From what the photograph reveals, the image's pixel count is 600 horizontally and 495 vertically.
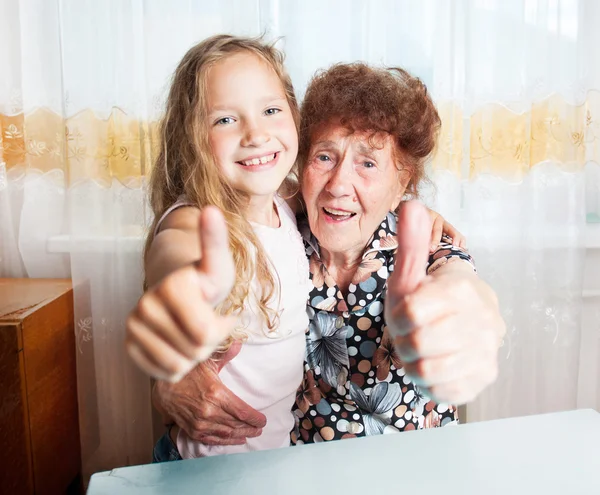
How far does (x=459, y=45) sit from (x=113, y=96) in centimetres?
90

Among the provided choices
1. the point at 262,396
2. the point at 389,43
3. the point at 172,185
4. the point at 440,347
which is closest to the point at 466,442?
the point at 440,347

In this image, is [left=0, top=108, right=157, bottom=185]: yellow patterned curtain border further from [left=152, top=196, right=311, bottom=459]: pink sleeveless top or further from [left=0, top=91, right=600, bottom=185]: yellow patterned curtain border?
[left=152, top=196, right=311, bottom=459]: pink sleeveless top

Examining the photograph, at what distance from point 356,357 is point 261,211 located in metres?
0.34

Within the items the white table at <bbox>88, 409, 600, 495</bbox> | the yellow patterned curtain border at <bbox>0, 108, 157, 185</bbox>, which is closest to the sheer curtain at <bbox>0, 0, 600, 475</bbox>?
the yellow patterned curtain border at <bbox>0, 108, 157, 185</bbox>

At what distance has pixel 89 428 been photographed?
5.34ft

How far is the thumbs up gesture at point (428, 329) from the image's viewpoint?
1.66 feet

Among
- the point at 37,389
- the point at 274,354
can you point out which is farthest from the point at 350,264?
the point at 37,389

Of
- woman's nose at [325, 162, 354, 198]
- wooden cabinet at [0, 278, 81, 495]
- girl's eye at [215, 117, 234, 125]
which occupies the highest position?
girl's eye at [215, 117, 234, 125]

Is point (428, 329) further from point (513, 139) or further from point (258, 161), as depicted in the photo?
point (513, 139)

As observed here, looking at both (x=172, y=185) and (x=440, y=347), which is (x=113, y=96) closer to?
(x=172, y=185)

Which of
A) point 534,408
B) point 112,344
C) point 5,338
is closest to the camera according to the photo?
point 5,338

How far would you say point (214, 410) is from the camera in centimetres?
102

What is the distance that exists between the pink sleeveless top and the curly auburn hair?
16 centimetres

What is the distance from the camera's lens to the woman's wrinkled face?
1.05m
